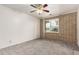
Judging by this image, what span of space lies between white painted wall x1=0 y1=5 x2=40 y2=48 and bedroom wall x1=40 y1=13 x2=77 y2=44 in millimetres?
286

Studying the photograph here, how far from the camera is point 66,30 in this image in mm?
1927

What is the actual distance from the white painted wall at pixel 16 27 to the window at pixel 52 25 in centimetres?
22

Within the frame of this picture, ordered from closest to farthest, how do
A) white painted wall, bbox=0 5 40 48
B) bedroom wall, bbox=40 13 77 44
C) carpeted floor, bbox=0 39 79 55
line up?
bedroom wall, bbox=40 13 77 44, carpeted floor, bbox=0 39 79 55, white painted wall, bbox=0 5 40 48

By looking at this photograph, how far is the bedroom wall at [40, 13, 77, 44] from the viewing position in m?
1.85

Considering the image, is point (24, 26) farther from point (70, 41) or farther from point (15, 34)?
point (70, 41)

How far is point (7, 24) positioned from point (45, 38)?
88 cm

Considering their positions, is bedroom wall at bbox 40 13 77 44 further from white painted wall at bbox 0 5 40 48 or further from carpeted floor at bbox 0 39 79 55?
white painted wall at bbox 0 5 40 48

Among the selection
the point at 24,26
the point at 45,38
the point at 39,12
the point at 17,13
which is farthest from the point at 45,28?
the point at 17,13

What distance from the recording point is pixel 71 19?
1882mm

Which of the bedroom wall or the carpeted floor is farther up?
the bedroom wall

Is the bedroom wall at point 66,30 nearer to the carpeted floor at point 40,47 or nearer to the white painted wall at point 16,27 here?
the carpeted floor at point 40,47

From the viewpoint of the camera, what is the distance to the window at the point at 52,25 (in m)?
1.93

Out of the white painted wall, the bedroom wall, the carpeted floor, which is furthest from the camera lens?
the white painted wall

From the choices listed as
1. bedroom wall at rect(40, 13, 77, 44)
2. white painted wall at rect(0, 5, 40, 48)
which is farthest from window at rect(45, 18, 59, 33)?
white painted wall at rect(0, 5, 40, 48)
